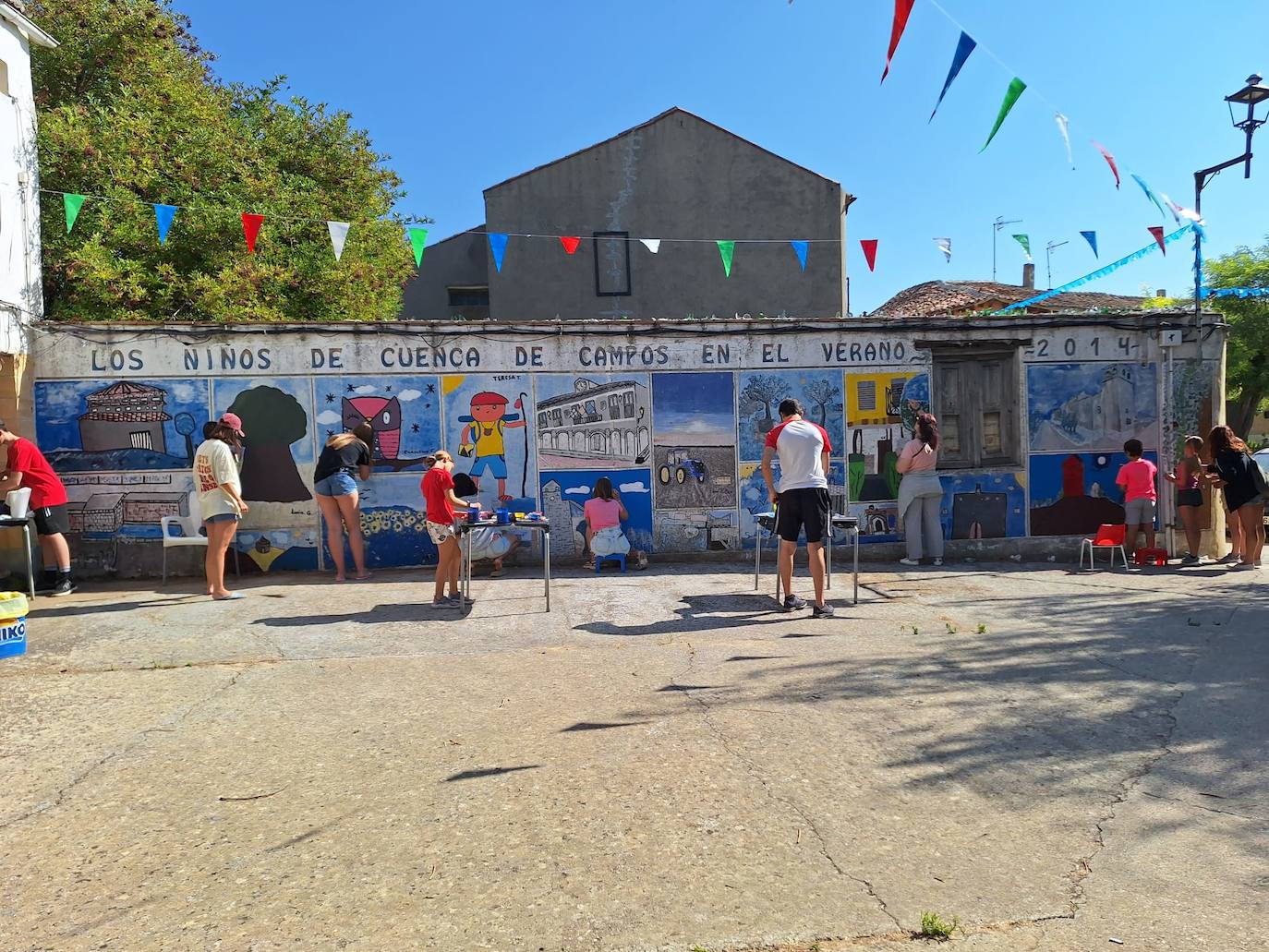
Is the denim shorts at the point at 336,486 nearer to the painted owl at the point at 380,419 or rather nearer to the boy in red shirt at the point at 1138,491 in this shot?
the painted owl at the point at 380,419

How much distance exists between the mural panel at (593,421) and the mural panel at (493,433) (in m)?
0.19

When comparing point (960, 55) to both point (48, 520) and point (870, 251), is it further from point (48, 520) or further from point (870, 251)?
point (48, 520)

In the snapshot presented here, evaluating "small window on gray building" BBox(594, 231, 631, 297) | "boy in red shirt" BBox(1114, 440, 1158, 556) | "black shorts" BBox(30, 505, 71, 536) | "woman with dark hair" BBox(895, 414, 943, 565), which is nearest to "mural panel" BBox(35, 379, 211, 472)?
"black shorts" BBox(30, 505, 71, 536)

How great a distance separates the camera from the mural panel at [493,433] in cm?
983

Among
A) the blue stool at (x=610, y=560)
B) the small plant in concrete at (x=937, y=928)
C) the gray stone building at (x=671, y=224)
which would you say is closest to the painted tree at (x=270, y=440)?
the blue stool at (x=610, y=560)

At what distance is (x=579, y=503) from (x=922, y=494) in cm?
409

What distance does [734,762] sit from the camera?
3896 mm

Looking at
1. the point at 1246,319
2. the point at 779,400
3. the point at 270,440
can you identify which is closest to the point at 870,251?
the point at 779,400

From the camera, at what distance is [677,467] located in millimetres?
10141

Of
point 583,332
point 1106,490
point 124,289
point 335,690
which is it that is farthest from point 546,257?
point 335,690

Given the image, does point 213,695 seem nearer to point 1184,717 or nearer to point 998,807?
point 998,807

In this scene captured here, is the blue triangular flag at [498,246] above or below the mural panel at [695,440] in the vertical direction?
above

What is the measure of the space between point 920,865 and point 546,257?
20.7m

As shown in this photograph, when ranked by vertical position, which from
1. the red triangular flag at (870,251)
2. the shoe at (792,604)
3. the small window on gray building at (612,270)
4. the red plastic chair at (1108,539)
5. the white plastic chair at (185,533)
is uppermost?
the small window on gray building at (612,270)
